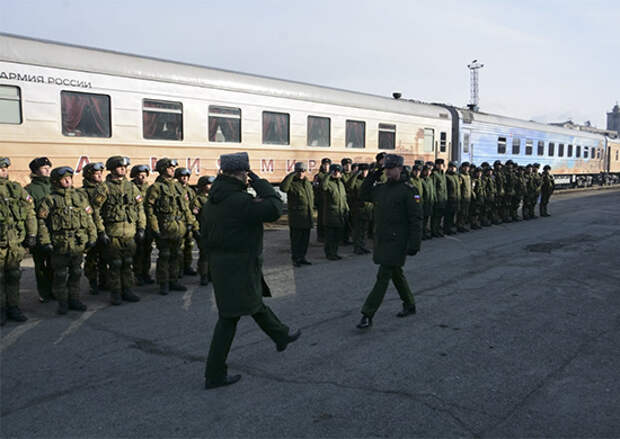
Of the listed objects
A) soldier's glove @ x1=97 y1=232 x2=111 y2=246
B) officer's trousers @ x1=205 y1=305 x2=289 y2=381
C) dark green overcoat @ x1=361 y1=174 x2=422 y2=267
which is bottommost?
officer's trousers @ x1=205 y1=305 x2=289 y2=381

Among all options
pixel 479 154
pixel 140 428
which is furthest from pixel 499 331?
pixel 479 154

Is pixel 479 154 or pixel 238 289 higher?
pixel 479 154

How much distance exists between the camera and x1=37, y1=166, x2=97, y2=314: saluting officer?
6.14 meters

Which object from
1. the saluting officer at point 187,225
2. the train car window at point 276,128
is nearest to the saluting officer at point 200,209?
the saluting officer at point 187,225


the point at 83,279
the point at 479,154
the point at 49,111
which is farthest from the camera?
the point at 479,154

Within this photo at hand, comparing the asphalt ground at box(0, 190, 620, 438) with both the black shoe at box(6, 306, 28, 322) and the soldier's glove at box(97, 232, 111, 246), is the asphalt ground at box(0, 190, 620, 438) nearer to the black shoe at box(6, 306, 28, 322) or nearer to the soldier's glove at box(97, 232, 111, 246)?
the black shoe at box(6, 306, 28, 322)

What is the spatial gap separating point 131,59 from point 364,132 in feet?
24.1

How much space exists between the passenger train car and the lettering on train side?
17mm

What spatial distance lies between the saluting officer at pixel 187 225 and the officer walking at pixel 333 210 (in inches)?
103

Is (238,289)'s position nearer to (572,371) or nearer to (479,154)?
(572,371)

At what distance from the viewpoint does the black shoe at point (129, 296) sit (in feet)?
22.0

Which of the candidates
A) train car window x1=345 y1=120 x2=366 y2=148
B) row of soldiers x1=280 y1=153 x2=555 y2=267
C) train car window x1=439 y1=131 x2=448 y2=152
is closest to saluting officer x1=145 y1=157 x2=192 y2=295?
row of soldiers x1=280 y1=153 x2=555 y2=267

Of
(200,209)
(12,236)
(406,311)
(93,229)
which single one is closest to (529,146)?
(200,209)

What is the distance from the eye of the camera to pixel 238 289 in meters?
4.04
